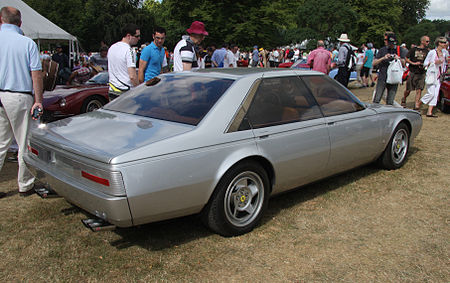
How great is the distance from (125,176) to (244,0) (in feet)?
105

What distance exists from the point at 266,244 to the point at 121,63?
3326 millimetres

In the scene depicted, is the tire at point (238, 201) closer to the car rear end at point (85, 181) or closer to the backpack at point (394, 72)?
the car rear end at point (85, 181)

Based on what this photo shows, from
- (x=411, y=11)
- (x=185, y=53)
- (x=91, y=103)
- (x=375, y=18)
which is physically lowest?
(x=91, y=103)

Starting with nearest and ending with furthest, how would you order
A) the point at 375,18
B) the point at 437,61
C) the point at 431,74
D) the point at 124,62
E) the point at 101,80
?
the point at 124,62
the point at 437,61
the point at 431,74
the point at 101,80
the point at 375,18

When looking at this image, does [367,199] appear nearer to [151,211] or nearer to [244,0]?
[151,211]

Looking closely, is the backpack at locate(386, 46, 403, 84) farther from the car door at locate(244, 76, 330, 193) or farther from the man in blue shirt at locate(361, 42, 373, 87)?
the man in blue shirt at locate(361, 42, 373, 87)

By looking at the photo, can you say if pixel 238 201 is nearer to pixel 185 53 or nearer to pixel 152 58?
pixel 185 53

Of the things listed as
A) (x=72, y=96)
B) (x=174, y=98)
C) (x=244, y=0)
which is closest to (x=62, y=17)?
(x=244, y=0)

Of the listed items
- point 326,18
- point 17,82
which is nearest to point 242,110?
point 17,82

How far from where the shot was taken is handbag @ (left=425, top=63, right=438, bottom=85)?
9047 millimetres

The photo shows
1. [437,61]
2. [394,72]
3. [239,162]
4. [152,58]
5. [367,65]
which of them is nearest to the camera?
[239,162]

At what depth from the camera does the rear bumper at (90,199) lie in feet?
8.64

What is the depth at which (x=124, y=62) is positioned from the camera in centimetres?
534

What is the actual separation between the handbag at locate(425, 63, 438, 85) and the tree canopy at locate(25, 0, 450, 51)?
23.3m
